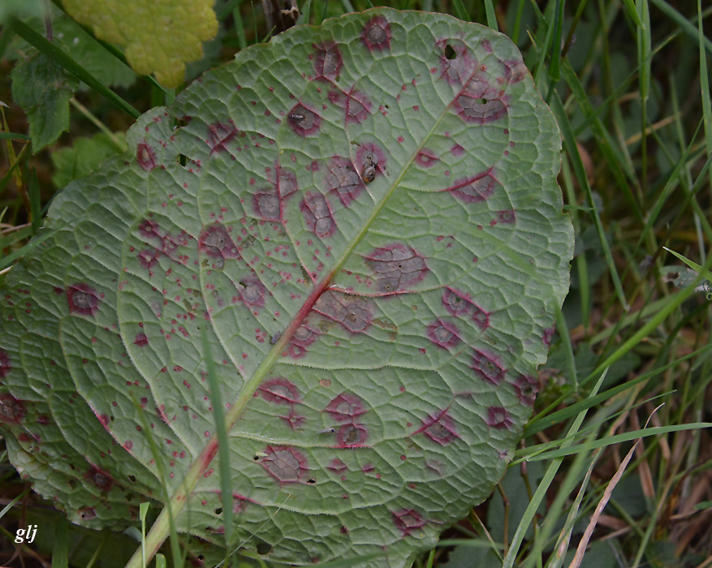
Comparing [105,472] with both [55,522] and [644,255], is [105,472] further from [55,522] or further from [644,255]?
[644,255]

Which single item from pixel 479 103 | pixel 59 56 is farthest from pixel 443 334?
pixel 59 56

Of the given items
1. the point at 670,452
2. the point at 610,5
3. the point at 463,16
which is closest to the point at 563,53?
the point at 463,16

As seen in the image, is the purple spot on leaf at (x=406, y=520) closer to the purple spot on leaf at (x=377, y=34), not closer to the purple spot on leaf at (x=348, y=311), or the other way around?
the purple spot on leaf at (x=348, y=311)

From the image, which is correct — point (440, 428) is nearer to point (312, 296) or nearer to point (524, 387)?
point (524, 387)

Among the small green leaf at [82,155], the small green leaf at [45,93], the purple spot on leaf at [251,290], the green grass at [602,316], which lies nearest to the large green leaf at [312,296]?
the purple spot on leaf at [251,290]

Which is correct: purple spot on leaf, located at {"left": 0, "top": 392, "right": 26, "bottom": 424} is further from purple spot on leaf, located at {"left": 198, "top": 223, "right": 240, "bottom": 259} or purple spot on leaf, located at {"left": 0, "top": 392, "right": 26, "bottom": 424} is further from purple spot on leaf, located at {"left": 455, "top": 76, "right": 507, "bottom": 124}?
purple spot on leaf, located at {"left": 455, "top": 76, "right": 507, "bottom": 124}

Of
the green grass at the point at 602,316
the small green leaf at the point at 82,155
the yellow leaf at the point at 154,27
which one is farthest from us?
the small green leaf at the point at 82,155

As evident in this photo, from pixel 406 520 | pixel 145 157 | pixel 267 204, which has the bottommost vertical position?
pixel 406 520

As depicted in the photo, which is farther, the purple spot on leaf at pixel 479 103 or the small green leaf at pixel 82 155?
the small green leaf at pixel 82 155
